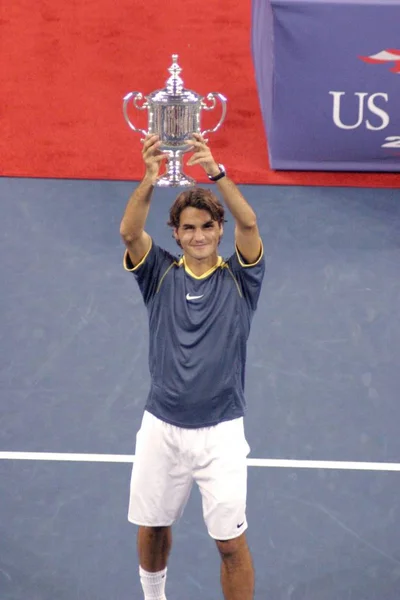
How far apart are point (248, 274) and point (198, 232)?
243 millimetres

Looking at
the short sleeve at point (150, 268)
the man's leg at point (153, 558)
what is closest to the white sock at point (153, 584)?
the man's leg at point (153, 558)

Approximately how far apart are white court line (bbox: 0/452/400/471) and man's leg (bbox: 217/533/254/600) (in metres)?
1.29

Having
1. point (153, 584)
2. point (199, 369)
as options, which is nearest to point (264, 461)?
point (153, 584)

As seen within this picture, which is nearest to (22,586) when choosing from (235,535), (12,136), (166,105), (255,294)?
(235,535)

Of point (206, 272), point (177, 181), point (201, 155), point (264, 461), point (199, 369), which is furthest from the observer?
point (264, 461)

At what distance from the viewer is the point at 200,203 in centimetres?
444

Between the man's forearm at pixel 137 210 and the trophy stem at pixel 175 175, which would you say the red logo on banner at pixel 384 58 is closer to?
the trophy stem at pixel 175 175

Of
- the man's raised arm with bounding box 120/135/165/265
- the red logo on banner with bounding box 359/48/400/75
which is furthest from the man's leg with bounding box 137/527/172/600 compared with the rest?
the red logo on banner with bounding box 359/48/400/75

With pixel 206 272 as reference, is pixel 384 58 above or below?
above

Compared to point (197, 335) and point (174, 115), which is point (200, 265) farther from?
point (174, 115)

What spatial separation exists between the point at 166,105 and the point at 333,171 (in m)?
3.72

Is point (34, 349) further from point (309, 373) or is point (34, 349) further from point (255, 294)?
point (255, 294)

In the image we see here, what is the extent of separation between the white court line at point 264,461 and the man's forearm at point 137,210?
5.75ft

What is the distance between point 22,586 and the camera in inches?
199
